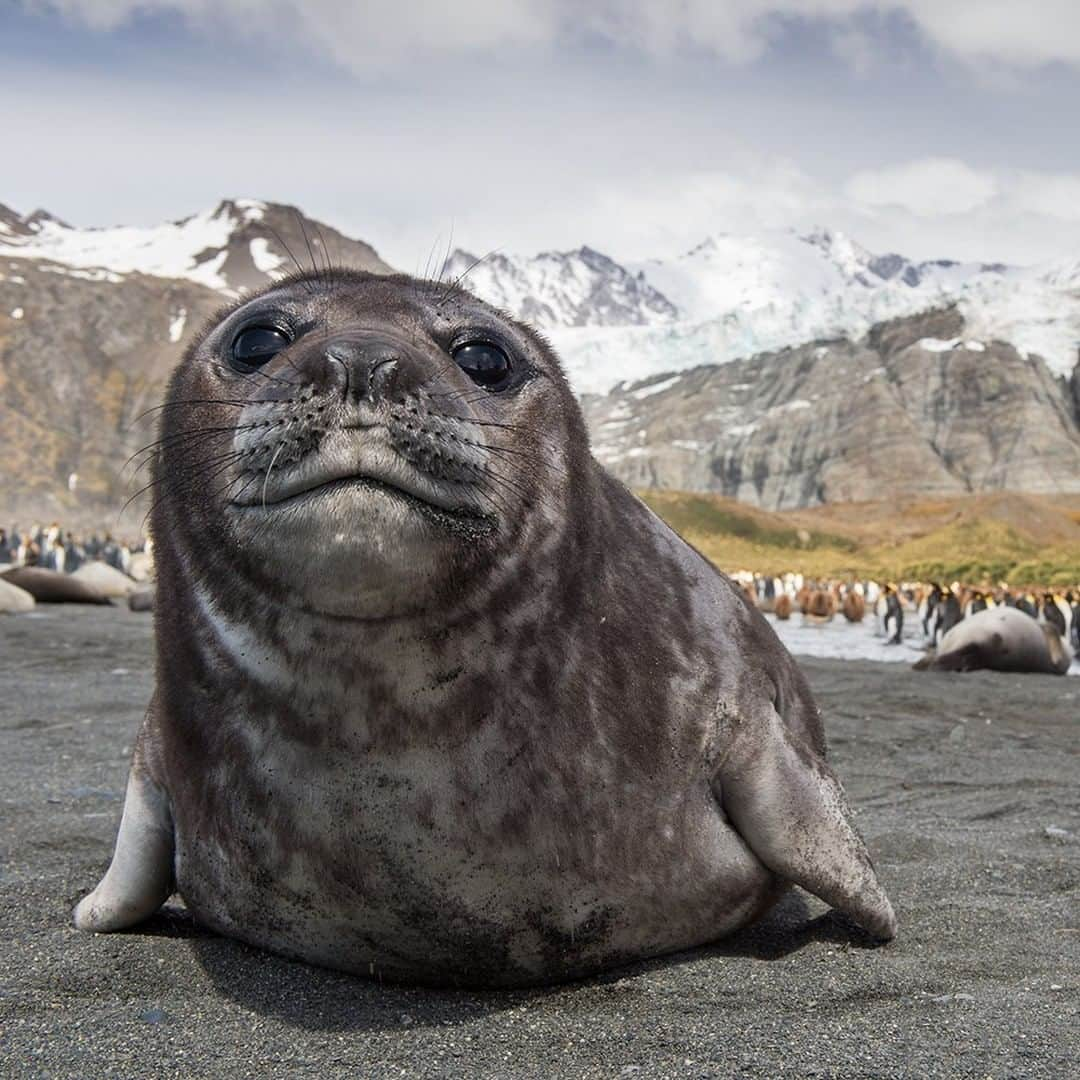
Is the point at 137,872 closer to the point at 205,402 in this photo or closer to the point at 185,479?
the point at 185,479

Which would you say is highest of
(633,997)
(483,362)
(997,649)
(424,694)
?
(483,362)

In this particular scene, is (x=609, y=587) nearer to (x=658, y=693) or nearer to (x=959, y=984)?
(x=658, y=693)

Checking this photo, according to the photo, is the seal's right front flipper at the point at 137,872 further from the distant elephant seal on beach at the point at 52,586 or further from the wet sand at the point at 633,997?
the distant elephant seal on beach at the point at 52,586

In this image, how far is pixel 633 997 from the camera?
2.55 m

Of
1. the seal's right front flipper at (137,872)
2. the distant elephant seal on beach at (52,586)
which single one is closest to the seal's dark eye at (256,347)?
the seal's right front flipper at (137,872)

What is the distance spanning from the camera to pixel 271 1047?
2293mm

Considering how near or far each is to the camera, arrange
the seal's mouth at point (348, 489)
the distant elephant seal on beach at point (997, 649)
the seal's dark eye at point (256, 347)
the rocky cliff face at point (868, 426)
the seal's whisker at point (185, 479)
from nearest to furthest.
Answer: the seal's mouth at point (348, 489)
the seal's whisker at point (185, 479)
the seal's dark eye at point (256, 347)
the distant elephant seal on beach at point (997, 649)
the rocky cliff face at point (868, 426)

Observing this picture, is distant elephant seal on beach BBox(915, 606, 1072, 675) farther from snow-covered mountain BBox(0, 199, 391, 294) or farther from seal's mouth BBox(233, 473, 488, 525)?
snow-covered mountain BBox(0, 199, 391, 294)

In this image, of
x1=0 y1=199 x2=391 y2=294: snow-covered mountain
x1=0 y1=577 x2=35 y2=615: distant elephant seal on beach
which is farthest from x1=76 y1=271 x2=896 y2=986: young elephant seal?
x1=0 y1=199 x2=391 y2=294: snow-covered mountain

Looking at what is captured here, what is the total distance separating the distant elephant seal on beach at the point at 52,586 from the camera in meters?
20.7

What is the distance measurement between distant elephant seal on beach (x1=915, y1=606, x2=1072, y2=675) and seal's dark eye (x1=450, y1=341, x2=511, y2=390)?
1192 cm

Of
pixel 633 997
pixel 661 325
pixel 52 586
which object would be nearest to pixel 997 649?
pixel 633 997

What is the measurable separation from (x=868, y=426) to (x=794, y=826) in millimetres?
85784

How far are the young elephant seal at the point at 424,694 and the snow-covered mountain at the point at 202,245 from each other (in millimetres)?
100777
